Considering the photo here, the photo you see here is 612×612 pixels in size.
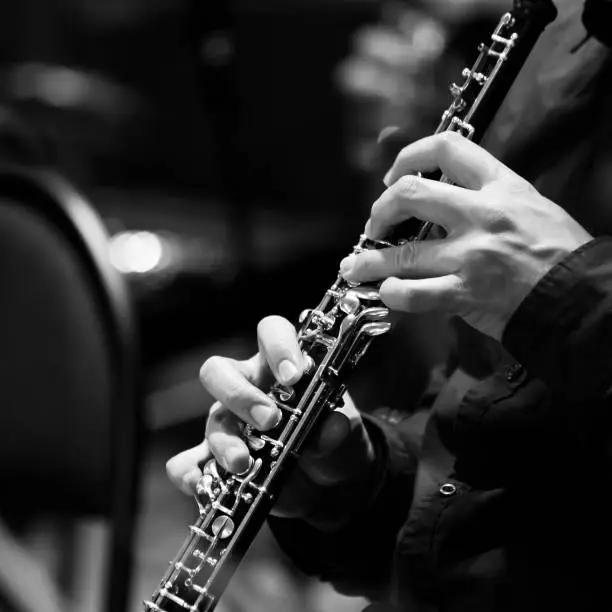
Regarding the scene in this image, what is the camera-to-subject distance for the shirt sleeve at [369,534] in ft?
2.69

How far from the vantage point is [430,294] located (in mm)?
583

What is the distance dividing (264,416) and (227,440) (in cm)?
5

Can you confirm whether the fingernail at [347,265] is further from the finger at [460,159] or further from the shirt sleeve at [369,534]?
the shirt sleeve at [369,534]

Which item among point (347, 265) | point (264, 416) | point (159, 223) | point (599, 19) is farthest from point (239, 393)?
point (159, 223)

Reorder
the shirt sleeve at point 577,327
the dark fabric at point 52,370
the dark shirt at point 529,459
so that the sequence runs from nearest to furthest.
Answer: the shirt sleeve at point 577,327 → the dark shirt at point 529,459 → the dark fabric at point 52,370

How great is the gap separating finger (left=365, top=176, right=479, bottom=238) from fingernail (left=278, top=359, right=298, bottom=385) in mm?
137

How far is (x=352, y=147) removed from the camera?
2.99 m

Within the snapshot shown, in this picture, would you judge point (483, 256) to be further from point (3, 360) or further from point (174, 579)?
point (3, 360)

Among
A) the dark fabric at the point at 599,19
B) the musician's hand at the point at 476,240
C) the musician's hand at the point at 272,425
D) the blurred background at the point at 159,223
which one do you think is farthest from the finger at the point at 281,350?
the dark fabric at the point at 599,19

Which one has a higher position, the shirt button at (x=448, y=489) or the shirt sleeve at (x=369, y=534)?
the shirt sleeve at (x=369, y=534)

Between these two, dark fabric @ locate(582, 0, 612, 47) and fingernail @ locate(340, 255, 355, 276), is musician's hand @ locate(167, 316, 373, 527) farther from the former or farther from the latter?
dark fabric @ locate(582, 0, 612, 47)

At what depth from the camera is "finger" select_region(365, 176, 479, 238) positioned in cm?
58

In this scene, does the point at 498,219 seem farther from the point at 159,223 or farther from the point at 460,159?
the point at 159,223

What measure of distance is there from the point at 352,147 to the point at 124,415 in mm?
2135
